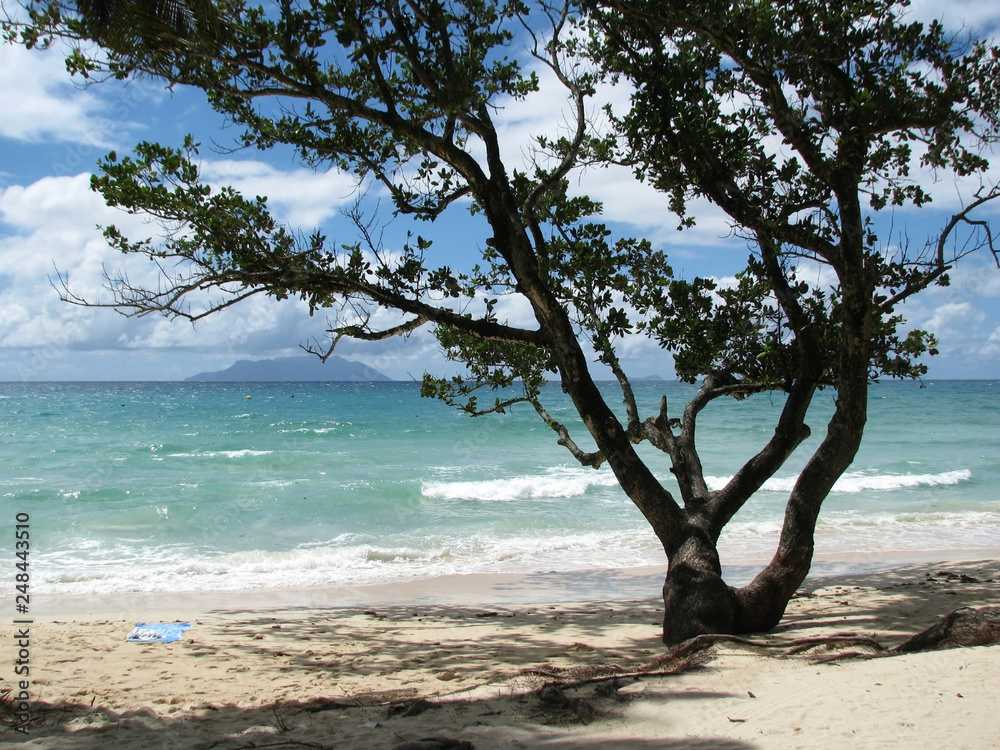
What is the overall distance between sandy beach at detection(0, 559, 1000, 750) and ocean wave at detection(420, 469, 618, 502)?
9604mm

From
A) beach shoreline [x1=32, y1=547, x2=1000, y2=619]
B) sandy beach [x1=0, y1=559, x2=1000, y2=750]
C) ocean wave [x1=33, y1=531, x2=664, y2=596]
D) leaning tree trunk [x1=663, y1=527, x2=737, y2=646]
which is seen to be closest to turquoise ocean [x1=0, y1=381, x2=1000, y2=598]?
ocean wave [x1=33, y1=531, x2=664, y2=596]

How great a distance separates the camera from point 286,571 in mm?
11141

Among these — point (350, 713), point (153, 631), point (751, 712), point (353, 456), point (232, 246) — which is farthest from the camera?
point (353, 456)

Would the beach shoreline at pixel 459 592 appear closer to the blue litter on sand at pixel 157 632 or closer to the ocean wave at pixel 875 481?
the blue litter on sand at pixel 157 632

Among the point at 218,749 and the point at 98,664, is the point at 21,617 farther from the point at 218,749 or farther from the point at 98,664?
the point at 218,749

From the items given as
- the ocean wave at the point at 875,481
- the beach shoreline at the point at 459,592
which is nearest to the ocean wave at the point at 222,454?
the ocean wave at the point at 875,481

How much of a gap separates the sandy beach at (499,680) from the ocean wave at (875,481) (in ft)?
35.0

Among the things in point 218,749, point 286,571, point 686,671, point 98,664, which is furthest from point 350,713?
point 286,571

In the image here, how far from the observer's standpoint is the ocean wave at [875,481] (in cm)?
1914

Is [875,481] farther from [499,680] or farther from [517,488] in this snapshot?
[499,680]

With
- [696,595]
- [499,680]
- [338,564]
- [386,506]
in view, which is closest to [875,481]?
[386,506]

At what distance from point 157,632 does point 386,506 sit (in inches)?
378

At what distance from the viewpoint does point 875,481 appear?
66.7 feet

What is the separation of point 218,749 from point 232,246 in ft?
12.6
